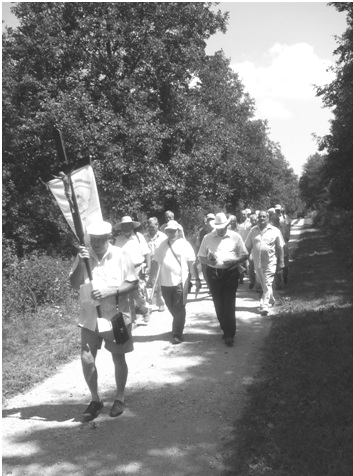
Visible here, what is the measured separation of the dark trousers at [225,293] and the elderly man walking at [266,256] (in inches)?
79.2

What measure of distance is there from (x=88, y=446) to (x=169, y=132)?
60.5ft

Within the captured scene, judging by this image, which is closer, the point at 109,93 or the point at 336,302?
the point at 336,302

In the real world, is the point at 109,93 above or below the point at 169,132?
above

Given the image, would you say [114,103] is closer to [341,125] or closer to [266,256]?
[341,125]

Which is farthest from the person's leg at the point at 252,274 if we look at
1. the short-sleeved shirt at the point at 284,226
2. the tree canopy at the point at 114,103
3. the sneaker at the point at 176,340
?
the tree canopy at the point at 114,103

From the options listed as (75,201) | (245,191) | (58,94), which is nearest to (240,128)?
(245,191)

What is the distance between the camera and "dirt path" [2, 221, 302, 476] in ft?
13.9

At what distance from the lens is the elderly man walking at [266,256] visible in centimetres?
977

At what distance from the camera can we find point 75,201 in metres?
5.16

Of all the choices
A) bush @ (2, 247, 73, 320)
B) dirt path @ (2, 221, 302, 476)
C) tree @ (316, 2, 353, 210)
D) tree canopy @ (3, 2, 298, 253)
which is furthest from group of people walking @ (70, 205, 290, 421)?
tree canopy @ (3, 2, 298, 253)

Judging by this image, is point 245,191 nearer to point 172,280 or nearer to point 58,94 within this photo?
point 58,94

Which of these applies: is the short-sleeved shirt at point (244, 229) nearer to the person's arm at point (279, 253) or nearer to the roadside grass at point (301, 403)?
the person's arm at point (279, 253)

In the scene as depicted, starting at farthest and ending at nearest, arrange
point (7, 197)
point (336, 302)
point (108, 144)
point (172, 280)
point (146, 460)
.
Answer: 1. point (7, 197)
2. point (108, 144)
3. point (336, 302)
4. point (172, 280)
5. point (146, 460)

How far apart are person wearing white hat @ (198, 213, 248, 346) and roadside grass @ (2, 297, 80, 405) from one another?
7.61 feet
